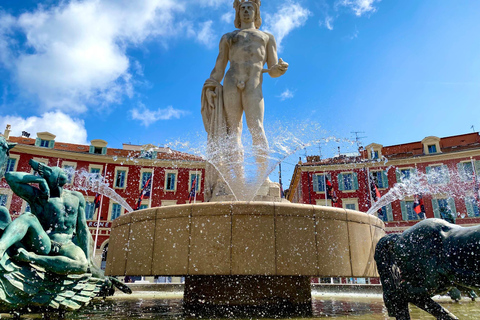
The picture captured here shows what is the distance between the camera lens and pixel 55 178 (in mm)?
4160

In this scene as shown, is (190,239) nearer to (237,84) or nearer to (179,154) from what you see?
(237,84)

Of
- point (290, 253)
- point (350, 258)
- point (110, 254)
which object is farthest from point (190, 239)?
point (350, 258)

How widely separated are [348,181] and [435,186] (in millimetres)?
7486

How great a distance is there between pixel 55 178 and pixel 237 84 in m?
5.07

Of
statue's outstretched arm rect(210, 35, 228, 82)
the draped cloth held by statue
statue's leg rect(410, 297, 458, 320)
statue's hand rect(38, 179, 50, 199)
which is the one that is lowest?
statue's leg rect(410, 297, 458, 320)

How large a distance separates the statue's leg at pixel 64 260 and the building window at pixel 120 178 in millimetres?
30821

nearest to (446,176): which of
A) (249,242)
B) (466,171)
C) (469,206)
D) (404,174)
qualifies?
(466,171)

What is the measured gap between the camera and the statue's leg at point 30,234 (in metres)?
3.47

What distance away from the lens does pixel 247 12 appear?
29.0 ft

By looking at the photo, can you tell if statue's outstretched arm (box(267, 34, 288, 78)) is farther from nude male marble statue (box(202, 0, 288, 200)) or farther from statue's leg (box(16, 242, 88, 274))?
statue's leg (box(16, 242, 88, 274))

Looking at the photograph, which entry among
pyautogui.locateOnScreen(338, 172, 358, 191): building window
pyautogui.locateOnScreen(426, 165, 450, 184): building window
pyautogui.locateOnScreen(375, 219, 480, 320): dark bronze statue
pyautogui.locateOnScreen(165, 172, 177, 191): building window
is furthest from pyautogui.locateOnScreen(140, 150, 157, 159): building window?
pyautogui.locateOnScreen(375, 219, 480, 320): dark bronze statue

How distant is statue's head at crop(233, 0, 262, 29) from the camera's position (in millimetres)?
8864

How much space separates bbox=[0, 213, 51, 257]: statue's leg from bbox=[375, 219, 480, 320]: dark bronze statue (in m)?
3.53

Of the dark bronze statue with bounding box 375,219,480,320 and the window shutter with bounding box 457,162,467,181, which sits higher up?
the window shutter with bounding box 457,162,467,181
